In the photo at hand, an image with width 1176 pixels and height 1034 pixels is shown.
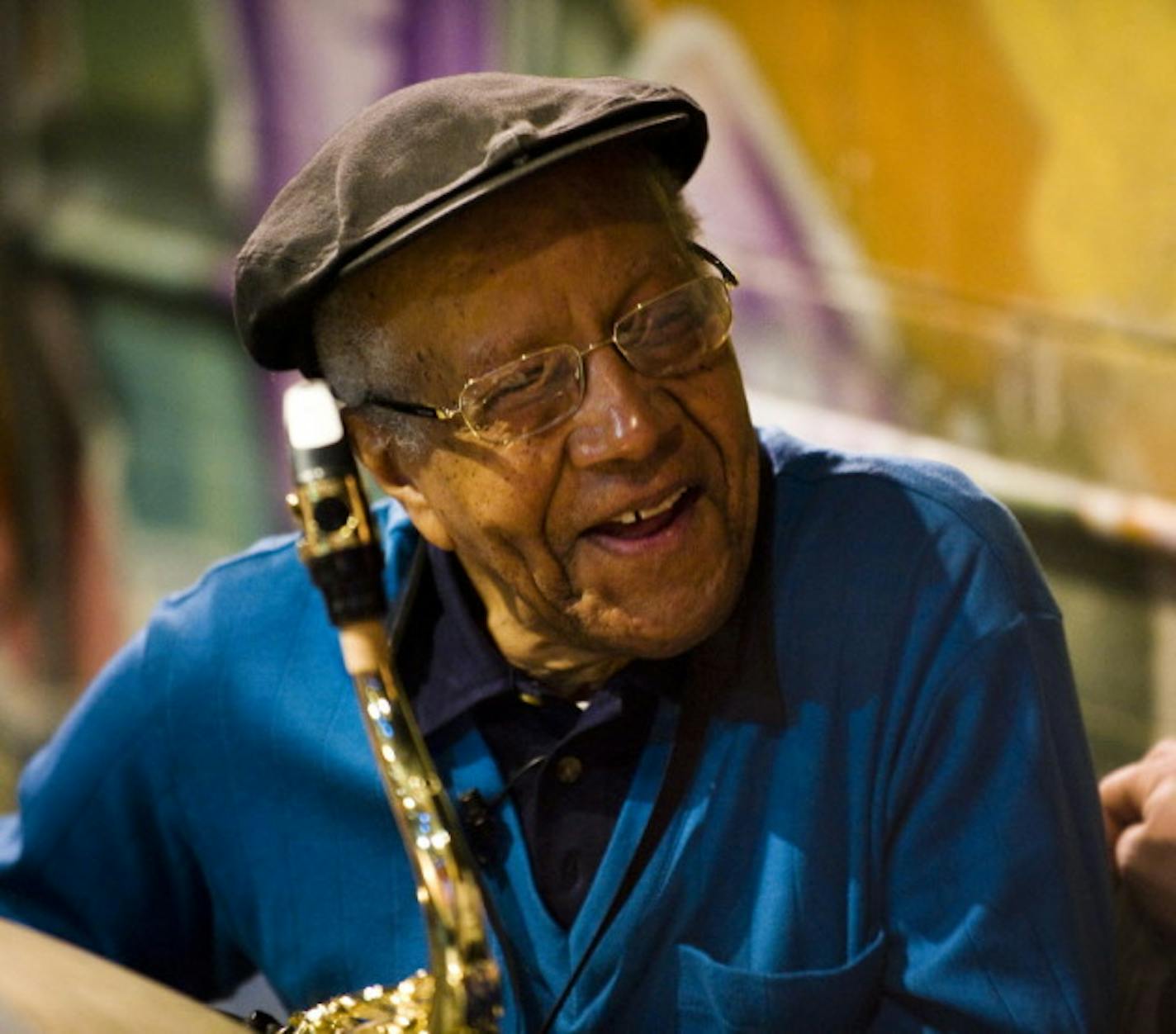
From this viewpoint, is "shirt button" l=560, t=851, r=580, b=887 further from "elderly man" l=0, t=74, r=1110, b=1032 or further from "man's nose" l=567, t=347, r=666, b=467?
"man's nose" l=567, t=347, r=666, b=467

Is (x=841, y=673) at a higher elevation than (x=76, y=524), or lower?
higher

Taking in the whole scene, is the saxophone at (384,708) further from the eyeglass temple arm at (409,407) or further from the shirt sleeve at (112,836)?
the shirt sleeve at (112,836)

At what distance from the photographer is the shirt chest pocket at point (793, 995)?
1556 mm

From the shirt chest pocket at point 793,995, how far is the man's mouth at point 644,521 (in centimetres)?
37

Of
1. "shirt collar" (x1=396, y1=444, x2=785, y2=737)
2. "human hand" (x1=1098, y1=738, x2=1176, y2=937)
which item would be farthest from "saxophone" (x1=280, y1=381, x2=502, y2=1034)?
"human hand" (x1=1098, y1=738, x2=1176, y2=937)

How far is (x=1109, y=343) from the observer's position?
106 inches

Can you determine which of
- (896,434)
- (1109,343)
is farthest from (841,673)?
(896,434)

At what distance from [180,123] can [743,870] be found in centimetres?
296

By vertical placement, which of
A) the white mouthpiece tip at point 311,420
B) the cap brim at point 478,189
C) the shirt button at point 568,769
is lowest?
the shirt button at point 568,769

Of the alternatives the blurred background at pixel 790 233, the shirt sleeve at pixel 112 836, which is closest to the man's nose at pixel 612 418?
the shirt sleeve at pixel 112 836

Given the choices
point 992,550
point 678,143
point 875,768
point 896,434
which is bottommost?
point 896,434

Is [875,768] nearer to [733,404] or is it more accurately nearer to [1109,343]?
[733,404]

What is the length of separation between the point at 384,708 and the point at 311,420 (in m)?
0.23

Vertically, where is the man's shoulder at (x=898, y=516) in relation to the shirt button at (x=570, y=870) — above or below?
above
